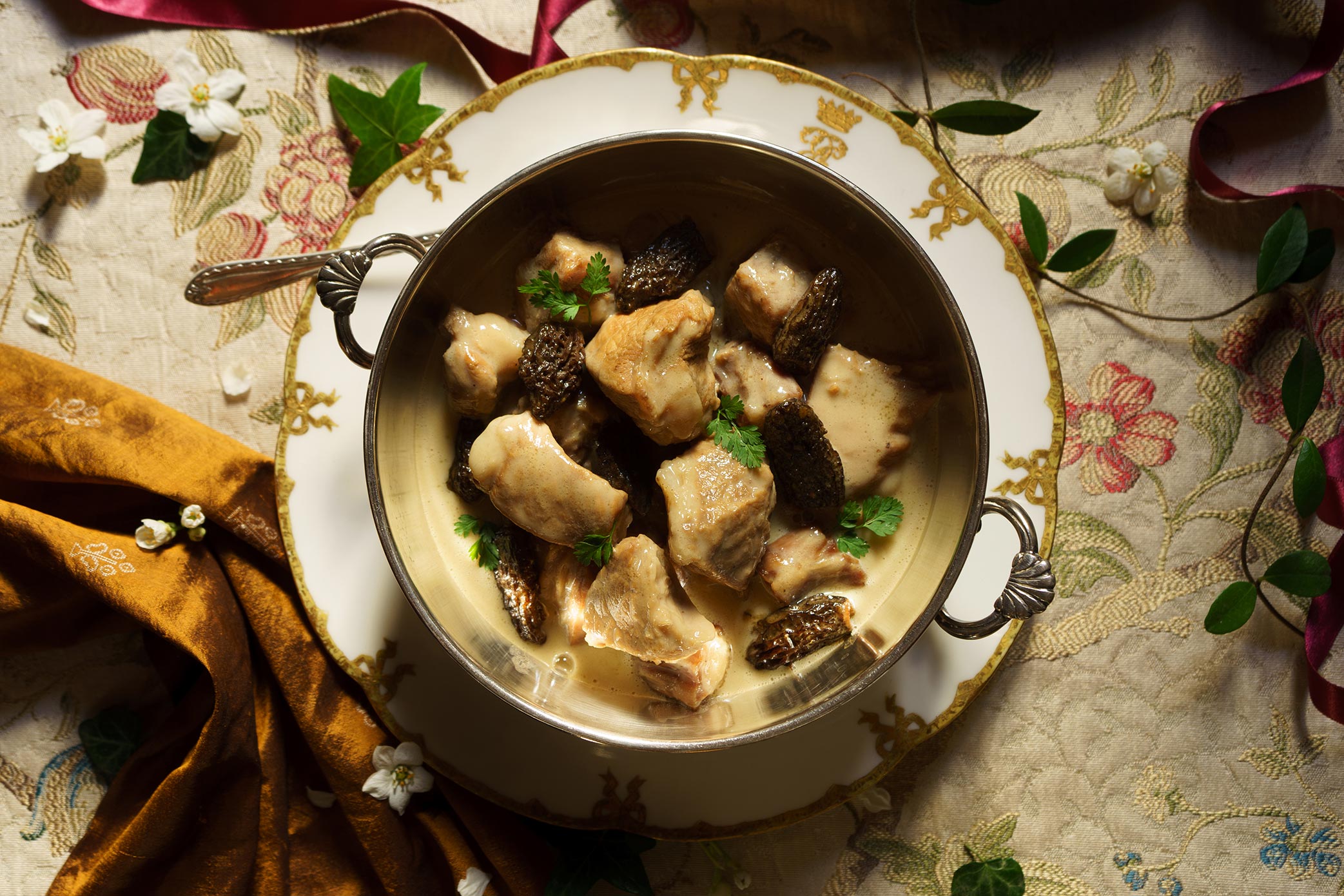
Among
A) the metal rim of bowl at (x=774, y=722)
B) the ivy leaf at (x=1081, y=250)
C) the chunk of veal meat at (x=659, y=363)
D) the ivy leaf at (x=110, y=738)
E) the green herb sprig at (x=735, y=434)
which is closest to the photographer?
the metal rim of bowl at (x=774, y=722)

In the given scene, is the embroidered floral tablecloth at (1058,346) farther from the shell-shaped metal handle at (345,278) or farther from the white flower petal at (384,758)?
the white flower petal at (384,758)

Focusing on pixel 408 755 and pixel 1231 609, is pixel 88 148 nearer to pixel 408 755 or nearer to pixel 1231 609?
pixel 408 755

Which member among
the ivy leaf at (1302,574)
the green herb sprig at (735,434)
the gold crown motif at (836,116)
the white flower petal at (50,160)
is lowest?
the ivy leaf at (1302,574)

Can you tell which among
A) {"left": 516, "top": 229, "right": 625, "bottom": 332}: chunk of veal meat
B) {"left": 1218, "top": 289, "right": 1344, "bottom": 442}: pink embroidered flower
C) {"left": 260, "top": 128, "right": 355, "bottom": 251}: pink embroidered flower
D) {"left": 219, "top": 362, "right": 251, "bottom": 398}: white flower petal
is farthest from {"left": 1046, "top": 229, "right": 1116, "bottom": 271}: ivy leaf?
{"left": 219, "top": 362, "right": 251, "bottom": 398}: white flower petal

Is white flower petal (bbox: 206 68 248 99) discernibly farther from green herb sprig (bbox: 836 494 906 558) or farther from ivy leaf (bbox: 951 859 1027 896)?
ivy leaf (bbox: 951 859 1027 896)

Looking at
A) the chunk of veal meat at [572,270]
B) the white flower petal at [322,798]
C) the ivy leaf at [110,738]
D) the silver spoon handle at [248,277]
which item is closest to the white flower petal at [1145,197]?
the chunk of veal meat at [572,270]

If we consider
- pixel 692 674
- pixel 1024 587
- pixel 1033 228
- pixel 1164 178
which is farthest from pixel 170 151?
pixel 1164 178

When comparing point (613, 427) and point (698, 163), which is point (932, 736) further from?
point (698, 163)

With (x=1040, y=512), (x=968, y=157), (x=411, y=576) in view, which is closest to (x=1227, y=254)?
(x=968, y=157)
